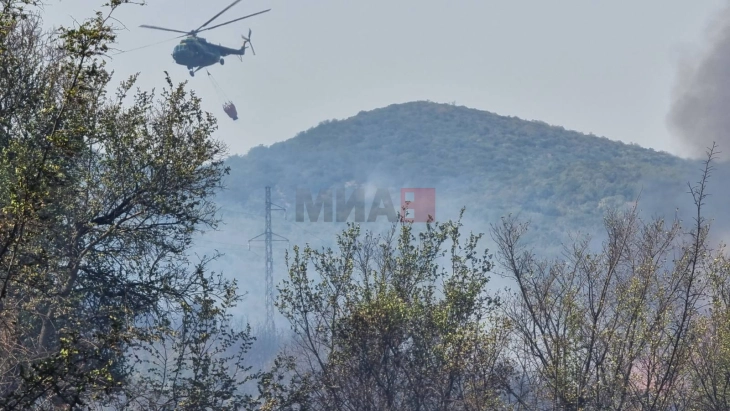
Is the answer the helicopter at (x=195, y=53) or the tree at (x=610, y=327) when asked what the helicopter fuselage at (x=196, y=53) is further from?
the tree at (x=610, y=327)

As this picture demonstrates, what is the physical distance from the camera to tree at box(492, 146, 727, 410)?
25453mm

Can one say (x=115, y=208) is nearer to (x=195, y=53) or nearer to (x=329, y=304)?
(x=329, y=304)

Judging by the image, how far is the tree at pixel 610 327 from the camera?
25453 mm

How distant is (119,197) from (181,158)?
173 cm

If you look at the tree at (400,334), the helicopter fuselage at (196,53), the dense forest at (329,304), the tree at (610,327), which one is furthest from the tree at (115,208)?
the helicopter fuselage at (196,53)

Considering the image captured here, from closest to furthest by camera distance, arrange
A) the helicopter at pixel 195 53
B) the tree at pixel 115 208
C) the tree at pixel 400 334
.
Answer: the tree at pixel 115 208 < the tree at pixel 400 334 < the helicopter at pixel 195 53

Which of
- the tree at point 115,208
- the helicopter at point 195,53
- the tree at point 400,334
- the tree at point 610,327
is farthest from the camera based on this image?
the helicopter at point 195,53

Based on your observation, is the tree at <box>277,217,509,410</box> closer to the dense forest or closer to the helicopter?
the dense forest

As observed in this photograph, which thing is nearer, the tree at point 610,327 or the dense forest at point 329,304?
the dense forest at point 329,304

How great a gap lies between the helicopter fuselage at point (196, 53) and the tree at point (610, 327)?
83.0 metres

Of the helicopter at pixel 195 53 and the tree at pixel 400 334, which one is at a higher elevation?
the helicopter at pixel 195 53

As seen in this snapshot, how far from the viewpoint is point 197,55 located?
10812 centimetres

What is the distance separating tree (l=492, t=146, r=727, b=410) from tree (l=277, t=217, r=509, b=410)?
48.5 inches

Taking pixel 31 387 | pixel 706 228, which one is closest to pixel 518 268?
pixel 706 228
